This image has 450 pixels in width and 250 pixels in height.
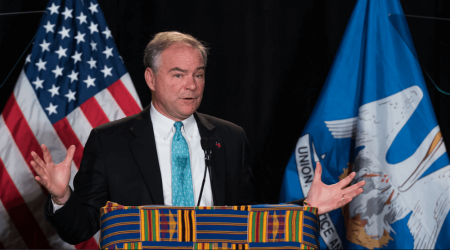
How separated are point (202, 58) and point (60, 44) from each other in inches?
59.0

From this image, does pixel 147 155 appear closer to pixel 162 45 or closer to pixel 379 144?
pixel 162 45

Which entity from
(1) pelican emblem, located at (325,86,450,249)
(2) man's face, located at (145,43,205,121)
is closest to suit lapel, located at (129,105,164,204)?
(2) man's face, located at (145,43,205,121)

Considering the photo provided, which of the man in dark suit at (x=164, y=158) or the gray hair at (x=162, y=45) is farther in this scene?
the gray hair at (x=162, y=45)

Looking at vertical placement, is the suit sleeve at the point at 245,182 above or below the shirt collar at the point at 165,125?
below

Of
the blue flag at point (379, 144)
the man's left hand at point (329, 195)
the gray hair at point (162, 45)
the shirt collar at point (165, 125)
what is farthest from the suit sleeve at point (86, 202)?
the blue flag at point (379, 144)

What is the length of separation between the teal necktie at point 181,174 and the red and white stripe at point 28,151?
1.28 metres

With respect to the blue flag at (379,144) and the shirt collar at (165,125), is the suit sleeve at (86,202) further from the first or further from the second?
the blue flag at (379,144)

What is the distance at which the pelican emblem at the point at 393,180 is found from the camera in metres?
2.74

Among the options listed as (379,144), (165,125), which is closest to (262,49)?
(379,144)

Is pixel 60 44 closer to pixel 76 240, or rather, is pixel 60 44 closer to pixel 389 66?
pixel 76 240

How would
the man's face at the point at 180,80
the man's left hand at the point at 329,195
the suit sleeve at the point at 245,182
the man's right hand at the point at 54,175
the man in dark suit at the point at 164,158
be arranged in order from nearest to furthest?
the man's right hand at the point at 54,175 → the man's left hand at the point at 329,195 → the man in dark suit at the point at 164,158 → the man's face at the point at 180,80 → the suit sleeve at the point at 245,182

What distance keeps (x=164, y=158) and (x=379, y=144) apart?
5.27 ft

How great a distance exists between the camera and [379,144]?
2.83 m

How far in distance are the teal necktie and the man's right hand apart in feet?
1.41
